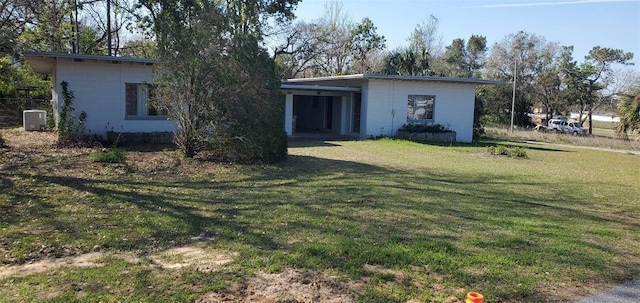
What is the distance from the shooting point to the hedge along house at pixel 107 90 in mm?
14422

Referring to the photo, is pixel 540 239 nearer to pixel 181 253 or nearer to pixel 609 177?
pixel 181 253

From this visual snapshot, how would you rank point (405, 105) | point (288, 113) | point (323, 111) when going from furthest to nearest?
point (323, 111) < point (405, 105) < point (288, 113)

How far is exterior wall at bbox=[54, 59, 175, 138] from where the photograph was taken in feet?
47.5

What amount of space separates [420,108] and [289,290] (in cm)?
1930

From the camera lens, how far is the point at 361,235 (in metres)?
5.46

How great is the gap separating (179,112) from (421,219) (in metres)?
6.95

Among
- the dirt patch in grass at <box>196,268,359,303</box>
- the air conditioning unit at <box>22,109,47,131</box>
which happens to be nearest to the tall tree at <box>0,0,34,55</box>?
the air conditioning unit at <box>22,109,47,131</box>

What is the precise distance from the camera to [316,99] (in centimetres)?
2644

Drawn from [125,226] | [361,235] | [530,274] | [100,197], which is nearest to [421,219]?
[361,235]

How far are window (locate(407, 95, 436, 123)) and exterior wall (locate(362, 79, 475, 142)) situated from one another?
0.69 feet

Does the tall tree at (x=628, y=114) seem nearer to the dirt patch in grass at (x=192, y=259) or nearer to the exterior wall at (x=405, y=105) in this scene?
the exterior wall at (x=405, y=105)

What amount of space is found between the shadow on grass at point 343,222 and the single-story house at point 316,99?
5210mm

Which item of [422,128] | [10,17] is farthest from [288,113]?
[10,17]

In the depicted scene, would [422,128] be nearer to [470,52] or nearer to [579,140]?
[579,140]
